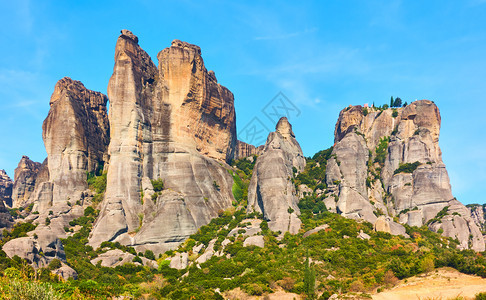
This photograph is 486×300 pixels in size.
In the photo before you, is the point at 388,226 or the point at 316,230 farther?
the point at 388,226

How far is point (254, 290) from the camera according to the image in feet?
179

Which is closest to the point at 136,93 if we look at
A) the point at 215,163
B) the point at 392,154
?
the point at 215,163

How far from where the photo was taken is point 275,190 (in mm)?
78250

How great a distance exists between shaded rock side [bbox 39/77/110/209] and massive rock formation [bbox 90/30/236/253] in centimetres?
868

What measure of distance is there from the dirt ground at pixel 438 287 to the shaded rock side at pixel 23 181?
7945 centimetres

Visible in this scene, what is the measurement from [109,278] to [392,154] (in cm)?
5479

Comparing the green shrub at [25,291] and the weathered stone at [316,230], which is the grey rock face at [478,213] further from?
the green shrub at [25,291]

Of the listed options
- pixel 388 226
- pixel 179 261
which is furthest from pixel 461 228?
pixel 179 261

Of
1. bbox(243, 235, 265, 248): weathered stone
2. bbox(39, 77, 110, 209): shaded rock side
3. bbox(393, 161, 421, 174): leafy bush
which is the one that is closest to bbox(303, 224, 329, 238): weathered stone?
bbox(243, 235, 265, 248): weathered stone

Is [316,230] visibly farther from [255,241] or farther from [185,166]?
[185,166]

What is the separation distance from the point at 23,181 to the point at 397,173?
74.0 metres

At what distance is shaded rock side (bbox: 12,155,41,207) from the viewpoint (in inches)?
4277

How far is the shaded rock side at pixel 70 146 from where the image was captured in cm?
8312

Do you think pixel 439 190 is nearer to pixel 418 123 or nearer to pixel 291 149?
pixel 418 123
